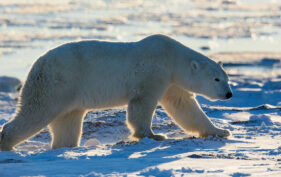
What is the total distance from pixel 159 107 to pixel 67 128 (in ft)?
11.2

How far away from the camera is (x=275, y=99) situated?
→ 11.9 metres

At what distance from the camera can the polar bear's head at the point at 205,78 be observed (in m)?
7.25

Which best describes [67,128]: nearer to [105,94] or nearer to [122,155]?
[105,94]

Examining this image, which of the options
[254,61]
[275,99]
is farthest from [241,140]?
[254,61]

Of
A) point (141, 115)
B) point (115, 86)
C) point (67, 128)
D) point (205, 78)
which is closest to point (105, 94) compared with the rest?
point (115, 86)

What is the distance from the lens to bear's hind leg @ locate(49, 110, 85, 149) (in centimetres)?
724

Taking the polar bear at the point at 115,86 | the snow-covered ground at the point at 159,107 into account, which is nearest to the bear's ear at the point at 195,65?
the polar bear at the point at 115,86

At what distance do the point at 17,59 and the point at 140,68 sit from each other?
10.7 meters

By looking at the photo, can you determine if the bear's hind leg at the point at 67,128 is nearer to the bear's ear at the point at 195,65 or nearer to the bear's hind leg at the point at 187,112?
the bear's hind leg at the point at 187,112

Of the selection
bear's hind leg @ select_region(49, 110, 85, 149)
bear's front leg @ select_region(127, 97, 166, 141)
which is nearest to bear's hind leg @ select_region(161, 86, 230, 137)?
bear's front leg @ select_region(127, 97, 166, 141)

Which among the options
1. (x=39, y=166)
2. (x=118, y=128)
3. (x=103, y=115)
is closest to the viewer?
(x=39, y=166)

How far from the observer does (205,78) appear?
24.0 feet

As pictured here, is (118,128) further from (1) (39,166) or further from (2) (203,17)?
(2) (203,17)

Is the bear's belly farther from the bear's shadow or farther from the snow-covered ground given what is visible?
the bear's shadow
